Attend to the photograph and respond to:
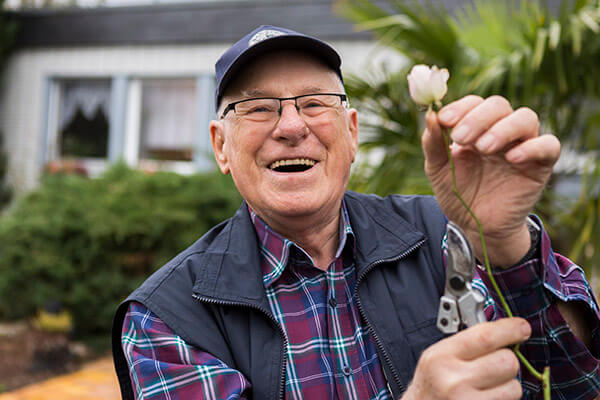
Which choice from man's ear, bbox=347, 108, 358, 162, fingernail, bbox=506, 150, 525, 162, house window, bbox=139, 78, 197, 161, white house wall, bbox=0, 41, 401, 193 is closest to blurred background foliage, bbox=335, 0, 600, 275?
man's ear, bbox=347, 108, 358, 162

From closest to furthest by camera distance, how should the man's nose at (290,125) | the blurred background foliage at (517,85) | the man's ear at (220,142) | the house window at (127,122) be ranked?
the man's nose at (290,125), the man's ear at (220,142), the blurred background foliage at (517,85), the house window at (127,122)

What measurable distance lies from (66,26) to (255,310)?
9.79 metres

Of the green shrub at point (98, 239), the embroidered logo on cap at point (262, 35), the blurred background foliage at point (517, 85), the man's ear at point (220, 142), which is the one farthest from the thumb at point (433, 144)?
the green shrub at point (98, 239)

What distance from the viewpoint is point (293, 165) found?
1624 mm

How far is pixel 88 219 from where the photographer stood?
575 centimetres

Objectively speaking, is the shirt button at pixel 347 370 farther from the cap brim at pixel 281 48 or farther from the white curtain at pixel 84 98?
the white curtain at pixel 84 98

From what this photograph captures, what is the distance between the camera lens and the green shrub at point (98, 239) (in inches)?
221

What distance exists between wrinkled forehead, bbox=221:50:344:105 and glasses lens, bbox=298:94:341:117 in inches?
0.8

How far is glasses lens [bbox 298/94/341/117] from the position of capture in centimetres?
161

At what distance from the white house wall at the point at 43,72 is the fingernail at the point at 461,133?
8254 millimetres

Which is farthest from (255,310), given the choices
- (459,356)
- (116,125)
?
(116,125)

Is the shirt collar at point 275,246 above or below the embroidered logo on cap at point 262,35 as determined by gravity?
below

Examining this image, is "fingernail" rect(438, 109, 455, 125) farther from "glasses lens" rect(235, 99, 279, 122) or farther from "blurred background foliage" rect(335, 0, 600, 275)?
"blurred background foliage" rect(335, 0, 600, 275)

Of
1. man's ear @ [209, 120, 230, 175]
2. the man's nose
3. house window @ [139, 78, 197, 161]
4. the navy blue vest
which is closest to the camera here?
the navy blue vest
